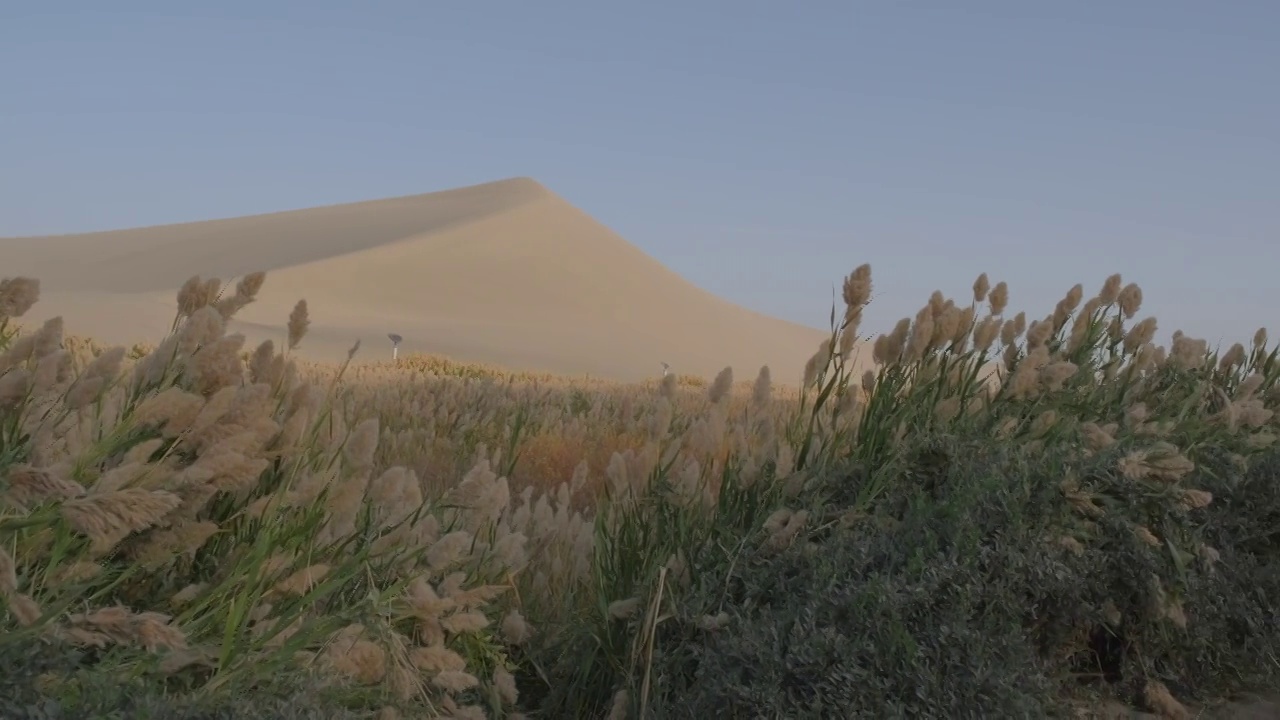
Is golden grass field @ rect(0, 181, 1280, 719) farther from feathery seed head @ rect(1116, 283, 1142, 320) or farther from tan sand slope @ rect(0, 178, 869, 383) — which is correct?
tan sand slope @ rect(0, 178, 869, 383)

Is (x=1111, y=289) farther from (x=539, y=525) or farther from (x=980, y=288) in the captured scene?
(x=539, y=525)

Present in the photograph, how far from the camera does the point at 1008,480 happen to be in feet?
11.2

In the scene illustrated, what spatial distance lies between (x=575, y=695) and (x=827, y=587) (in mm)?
735

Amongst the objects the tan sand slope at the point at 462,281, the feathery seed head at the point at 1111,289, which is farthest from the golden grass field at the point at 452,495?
the tan sand slope at the point at 462,281

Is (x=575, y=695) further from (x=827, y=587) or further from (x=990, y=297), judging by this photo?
(x=990, y=297)

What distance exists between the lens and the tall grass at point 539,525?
2.20 metres

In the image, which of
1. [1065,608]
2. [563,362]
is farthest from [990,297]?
[563,362]

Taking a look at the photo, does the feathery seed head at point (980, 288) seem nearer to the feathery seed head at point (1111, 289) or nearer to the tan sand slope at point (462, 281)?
the feathery seed head at point (1111, 289)

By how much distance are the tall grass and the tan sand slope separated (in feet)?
138

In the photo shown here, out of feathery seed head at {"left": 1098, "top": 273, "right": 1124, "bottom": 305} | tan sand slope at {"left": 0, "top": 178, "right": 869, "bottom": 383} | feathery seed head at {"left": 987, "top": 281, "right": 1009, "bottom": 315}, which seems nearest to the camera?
feathery seed head at {"left": 987, "top": 281, "right": 1009, "bottom": 315}

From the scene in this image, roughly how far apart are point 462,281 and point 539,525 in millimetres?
59952

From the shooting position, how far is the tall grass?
7.22 ft

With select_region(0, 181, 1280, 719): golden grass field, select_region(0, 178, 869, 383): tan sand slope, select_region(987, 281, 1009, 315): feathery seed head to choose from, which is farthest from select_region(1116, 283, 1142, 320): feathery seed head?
select_region(0, 178, 869, 383): tan sand slope

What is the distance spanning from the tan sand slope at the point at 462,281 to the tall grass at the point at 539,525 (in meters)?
42.0
